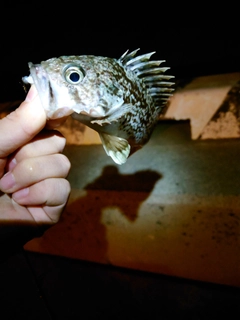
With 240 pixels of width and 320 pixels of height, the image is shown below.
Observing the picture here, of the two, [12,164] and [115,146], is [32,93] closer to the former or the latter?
[12,164]

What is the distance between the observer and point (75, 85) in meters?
0.96

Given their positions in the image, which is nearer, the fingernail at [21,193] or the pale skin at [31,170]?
the pale skin at [31,170]

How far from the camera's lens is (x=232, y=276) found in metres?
1.83

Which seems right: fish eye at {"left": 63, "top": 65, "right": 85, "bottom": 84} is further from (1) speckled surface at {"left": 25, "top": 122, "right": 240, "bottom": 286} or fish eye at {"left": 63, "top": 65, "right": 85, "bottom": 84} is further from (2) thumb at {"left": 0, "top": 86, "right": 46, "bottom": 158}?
(1) speckled surface at {"left": 25, "top": 122, "right": 240, "bottom": 286}

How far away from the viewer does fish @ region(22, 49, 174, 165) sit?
900 mm

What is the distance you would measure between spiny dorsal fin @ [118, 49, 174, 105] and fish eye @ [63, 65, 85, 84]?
33 centimetres

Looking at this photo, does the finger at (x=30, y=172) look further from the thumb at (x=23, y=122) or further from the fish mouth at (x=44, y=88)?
the fish mouth at (x=44, y=88)

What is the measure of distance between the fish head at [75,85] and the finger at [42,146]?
0.21 m

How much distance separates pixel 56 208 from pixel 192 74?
2.86 meters

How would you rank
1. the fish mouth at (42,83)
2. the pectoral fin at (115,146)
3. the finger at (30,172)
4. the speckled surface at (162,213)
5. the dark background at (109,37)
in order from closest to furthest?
1. the fish mouth at (42,83)
2. the finger at (30,172)
3. the pectoral fin at (115,146)
4. the speckled surface at (162,213)
5. the dark background at (109,37)

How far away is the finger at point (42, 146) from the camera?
1.06 m

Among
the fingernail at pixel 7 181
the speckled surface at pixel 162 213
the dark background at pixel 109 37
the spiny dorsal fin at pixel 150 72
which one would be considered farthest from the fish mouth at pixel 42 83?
the dark background at pixel 109 37

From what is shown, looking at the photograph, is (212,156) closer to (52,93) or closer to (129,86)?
(129,86)

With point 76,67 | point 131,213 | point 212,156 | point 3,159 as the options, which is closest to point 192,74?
point 212,156
